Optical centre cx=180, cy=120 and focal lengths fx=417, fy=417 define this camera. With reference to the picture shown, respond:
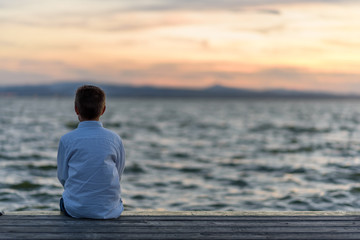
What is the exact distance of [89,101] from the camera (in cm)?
382

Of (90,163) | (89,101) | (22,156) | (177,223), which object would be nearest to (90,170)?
(90,163)

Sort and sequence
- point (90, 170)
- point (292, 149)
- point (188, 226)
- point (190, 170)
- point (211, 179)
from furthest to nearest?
point (292, 149) → point (190, 170) → point (211, 179) → point (188, 226) → point (90, 170)

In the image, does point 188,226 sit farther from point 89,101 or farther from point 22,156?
point 22,156

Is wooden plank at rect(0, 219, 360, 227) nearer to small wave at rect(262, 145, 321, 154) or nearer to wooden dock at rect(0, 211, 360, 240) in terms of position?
wooden dock at rect(0, 211, 360, 240)

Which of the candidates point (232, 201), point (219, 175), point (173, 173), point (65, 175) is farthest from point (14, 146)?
point (65, 175)

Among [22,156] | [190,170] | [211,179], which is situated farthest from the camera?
[22,156]

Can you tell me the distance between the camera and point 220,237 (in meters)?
3.62

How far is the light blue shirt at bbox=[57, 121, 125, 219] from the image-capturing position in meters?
3.81

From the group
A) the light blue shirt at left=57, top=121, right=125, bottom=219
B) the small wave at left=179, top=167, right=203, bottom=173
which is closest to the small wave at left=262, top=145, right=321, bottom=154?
the small wave at left=179, top=167, right=203, bottom=173

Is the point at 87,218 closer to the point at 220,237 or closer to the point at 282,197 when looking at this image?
the point at 220,237

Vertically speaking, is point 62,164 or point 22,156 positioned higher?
point 62,164

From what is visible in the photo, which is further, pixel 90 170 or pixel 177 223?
pixel 177 223

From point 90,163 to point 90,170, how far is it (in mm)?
63

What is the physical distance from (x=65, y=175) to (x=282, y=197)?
726 centimetres
